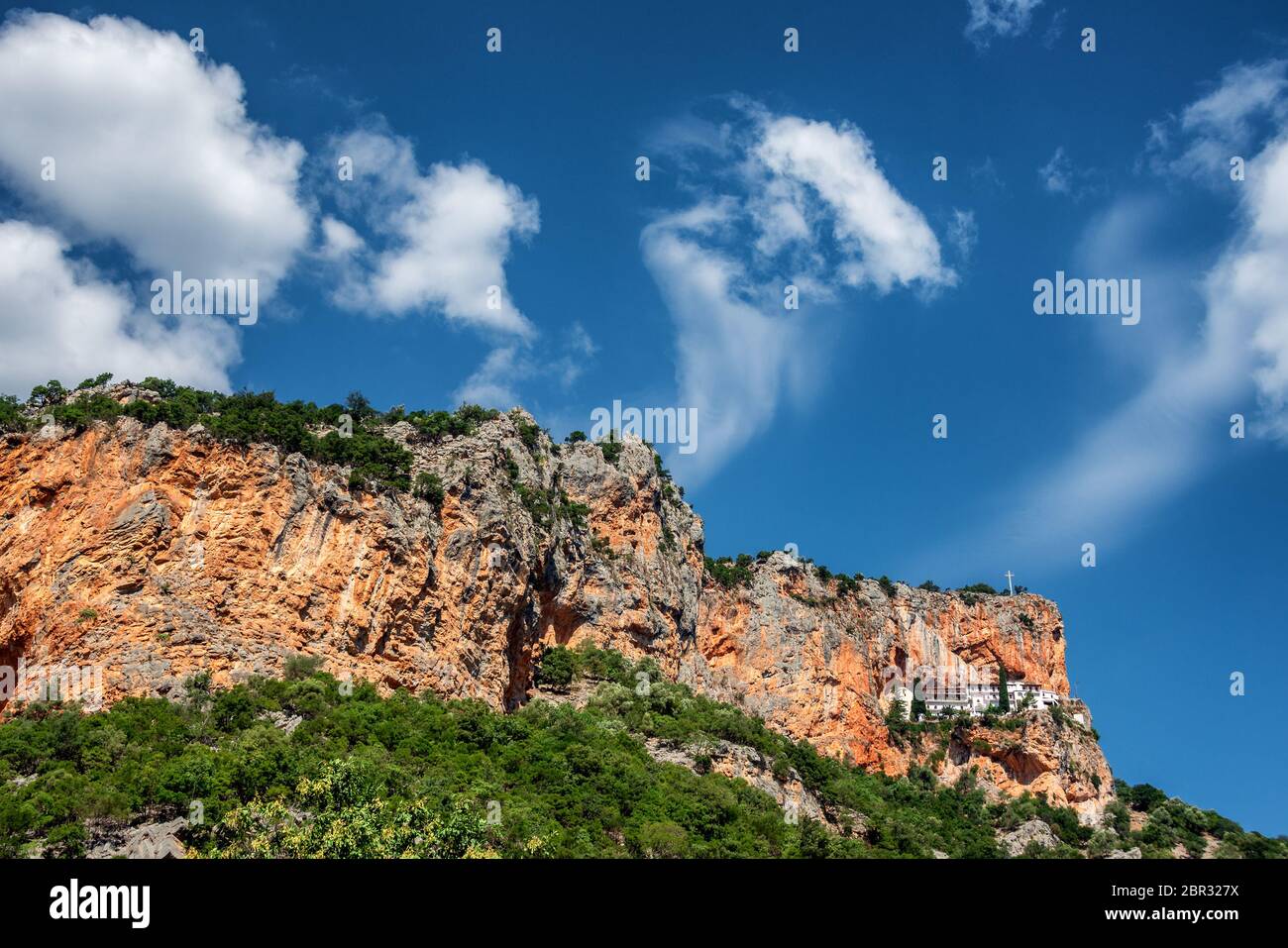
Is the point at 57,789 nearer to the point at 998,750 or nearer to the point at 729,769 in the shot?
the point at 729,769

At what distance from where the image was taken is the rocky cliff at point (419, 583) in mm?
40094

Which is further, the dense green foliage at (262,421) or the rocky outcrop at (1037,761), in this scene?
the rocky outcrop at (1037,761)

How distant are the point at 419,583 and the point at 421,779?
13.2m

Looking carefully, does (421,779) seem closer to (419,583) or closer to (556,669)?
(419,583)

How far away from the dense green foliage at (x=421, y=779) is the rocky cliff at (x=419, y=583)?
101 inches

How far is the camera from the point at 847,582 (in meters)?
83.6

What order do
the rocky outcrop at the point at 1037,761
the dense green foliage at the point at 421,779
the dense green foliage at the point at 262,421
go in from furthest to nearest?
the rocky outcrop at the point at 1037,761 → the dense green foliage at the point at 262,421 → the dense green foliage at the point at 421,779

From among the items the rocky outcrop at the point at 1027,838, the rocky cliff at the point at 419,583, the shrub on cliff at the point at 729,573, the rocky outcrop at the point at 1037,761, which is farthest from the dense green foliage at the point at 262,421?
the rocky outcrop at the point at 1037,761

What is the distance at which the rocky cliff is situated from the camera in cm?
4009

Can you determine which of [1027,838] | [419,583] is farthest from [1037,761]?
[419,583]

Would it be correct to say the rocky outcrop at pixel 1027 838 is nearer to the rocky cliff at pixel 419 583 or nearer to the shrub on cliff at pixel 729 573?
the rocky cliff at pixel 419 583

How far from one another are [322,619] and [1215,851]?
180 ft

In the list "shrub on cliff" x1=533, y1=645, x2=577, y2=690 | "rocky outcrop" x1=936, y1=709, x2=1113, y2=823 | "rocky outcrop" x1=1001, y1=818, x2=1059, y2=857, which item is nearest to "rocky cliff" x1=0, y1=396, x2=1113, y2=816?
"rocky outcrop" x1=936, y1=709, x2=1113, y2=823

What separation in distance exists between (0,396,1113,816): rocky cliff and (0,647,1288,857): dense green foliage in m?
2.57
